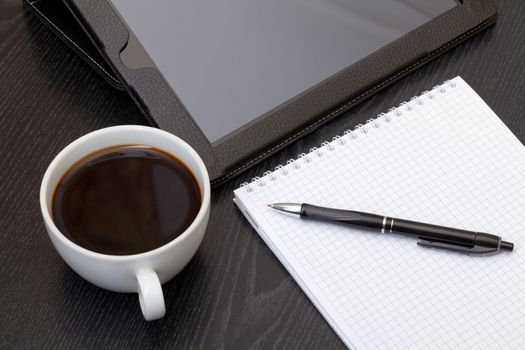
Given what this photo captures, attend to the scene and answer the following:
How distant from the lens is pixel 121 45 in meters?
0.79

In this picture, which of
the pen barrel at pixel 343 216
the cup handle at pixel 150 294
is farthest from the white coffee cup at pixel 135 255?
the pen barrel at pixel 343 216

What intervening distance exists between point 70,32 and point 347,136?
0.30 metres

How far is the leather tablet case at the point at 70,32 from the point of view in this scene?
2.72 feet

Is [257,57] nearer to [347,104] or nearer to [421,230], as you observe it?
[347,104]

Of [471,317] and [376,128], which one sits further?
[376,128]

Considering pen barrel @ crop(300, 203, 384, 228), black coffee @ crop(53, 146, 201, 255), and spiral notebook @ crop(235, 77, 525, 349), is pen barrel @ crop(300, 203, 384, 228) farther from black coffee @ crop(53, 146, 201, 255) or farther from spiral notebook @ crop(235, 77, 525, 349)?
black coffee @ crop(53, 146, 201, 255)

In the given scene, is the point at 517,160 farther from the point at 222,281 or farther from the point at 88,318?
the point at 88,318

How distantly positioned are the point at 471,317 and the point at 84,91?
0.43 metres

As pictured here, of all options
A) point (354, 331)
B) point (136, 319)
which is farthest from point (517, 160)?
point (136, 319)

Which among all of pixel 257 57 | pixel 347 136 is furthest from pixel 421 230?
pixel 257 57

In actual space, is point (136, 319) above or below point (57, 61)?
below

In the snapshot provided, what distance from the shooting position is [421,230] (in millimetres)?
752

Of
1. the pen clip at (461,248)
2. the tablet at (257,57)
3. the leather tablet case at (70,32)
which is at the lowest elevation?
the pen clip at (461,248)

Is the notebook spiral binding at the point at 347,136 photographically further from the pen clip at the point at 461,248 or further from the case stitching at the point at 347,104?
the pen clip at the point at 461,248
